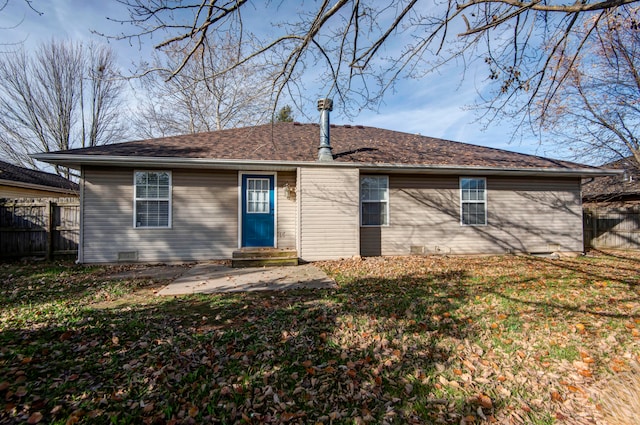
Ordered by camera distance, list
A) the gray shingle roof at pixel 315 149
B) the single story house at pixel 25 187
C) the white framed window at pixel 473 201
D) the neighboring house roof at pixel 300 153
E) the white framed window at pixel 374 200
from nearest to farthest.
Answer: the neighboring house roof at pixel 300 153
the gray shingle roof at pixel 315 149
the white framed window at pixel 374 200
the white framed window at pixel 473 201
the single story house at pixel 25 187

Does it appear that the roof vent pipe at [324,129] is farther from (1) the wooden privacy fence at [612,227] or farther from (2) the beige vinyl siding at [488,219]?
(1) the wooden privacy fence at [612,227]

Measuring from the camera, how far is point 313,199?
8.30 metres

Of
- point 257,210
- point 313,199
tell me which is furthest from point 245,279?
point 313,199

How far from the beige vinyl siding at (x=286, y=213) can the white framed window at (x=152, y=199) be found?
3077 millimetres

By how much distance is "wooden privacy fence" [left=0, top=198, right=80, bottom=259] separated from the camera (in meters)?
8.91

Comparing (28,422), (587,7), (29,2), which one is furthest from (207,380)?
(587,7)

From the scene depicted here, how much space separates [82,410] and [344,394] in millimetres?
2065

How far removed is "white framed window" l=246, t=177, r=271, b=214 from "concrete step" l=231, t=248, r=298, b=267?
1.34 m

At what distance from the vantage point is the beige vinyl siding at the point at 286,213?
28.9 feet

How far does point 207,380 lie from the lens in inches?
107

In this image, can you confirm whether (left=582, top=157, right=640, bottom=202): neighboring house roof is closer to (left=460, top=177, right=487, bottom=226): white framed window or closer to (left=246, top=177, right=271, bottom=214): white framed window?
(left=460, top=177, right=487, bottom=226): white framed window

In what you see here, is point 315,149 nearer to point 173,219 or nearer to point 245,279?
point 173,219

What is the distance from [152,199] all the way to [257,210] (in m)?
2.86

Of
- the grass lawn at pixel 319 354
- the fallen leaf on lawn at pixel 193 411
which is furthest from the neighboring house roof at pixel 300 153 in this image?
the fallen leaf on lawn at pixel 193 411
